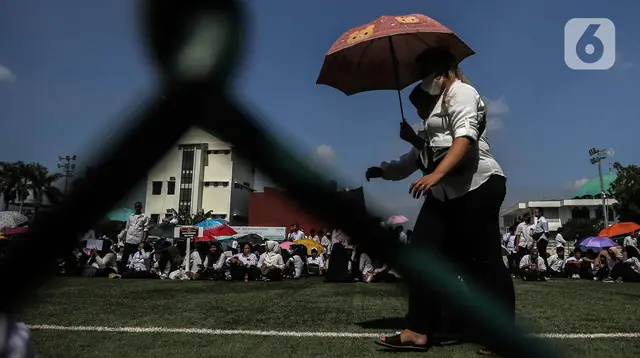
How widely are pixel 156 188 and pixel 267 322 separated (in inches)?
144

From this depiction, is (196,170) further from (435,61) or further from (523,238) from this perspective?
(523,238)

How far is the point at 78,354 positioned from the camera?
3072 mm

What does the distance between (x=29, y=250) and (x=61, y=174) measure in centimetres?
11

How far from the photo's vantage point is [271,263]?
12.5m

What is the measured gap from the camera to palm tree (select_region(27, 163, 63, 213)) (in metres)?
0.68

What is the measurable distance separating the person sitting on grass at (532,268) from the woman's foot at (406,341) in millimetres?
9384

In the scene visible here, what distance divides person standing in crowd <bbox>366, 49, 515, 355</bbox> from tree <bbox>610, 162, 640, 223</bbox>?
160 feet

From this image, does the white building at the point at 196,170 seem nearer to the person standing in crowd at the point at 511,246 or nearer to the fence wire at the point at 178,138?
the fence wire at the point at 178,138

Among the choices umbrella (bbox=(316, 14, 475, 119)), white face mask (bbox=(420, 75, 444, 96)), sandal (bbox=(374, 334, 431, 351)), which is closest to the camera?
white face mask (bbox=(420, 75, 444, 96))

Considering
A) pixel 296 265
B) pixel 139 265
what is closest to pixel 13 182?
pixel 296 265

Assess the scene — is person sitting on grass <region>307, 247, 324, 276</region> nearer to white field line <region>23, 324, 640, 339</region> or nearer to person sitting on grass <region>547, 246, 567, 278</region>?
person sitting on grass <region>547, 246, 567, 278</region>

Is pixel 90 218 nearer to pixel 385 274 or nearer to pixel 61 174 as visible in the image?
pixel 61 174

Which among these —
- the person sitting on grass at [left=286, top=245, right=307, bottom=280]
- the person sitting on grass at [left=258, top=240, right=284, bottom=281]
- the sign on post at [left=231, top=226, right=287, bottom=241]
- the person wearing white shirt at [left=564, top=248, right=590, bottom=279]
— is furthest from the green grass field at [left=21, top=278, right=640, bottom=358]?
the person wearing white shirt at [left=564, top=248, right=590, bottom=279]

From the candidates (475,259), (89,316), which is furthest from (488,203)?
(89,316)
